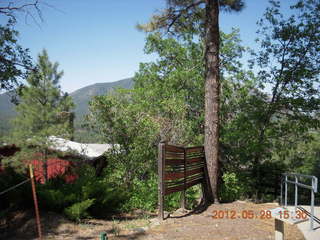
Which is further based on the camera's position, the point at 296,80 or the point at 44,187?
the point at 296,80

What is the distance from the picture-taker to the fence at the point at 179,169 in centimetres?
600

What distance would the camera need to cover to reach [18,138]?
15.5 m

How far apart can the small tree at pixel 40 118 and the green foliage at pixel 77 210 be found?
692cm

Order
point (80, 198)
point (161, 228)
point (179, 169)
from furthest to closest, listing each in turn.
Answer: point (179, 169) → point (80, 198) → point (161, 228)

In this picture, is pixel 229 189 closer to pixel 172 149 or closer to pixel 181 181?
pixel 181 181

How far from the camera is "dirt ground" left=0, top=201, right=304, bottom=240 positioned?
4.77m

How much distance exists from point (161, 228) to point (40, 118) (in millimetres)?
15510

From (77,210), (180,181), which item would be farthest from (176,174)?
(77,210)

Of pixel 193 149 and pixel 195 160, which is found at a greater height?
pixel 193 149

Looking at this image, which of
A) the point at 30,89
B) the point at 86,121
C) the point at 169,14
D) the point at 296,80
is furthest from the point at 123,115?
the point at 30,89

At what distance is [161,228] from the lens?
5.27m

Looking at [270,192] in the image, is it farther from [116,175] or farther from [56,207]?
A: [56,207]

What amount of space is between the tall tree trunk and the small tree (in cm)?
674

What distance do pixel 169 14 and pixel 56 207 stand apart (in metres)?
5.90
